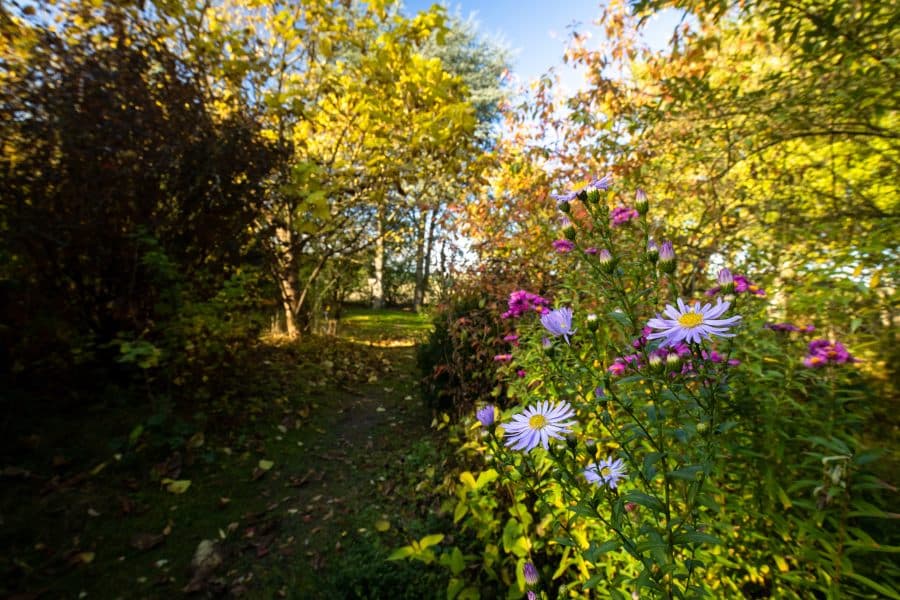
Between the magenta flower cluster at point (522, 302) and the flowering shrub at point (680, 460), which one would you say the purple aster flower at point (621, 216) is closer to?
the flowering shrub at point (680, 460)

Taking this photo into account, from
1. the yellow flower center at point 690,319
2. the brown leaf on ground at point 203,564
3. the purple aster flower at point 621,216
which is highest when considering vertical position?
the purple aster flower at point 621,216

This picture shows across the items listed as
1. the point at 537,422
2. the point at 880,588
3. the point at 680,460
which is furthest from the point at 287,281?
the point at 880,588

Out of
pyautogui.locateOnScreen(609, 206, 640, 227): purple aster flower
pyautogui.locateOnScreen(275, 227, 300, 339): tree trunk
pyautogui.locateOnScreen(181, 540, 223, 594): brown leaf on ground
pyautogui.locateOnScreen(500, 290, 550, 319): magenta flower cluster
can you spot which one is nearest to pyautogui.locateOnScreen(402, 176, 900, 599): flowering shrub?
pyautogui.locateOnScreen(609, 206, 640, 227): purple aster flower

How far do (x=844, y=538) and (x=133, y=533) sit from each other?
3.07m

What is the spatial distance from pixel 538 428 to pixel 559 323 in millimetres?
255

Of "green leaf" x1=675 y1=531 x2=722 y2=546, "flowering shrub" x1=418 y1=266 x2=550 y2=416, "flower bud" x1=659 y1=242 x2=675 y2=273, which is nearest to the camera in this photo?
"green leaf" x1=675 y1=531 x2=722 y2=546

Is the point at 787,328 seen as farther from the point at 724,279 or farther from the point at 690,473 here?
the point at 690,473

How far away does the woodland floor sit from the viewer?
1.94m

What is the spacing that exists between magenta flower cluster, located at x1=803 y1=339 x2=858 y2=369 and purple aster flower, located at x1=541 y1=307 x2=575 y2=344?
108 cm

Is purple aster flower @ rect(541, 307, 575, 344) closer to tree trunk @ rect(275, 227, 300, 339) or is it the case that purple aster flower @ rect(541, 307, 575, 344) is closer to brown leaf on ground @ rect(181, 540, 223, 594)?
brown leaf on ground @ rect(181, 540, 223, 594)

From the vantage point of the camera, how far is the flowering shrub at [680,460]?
85 centimetres

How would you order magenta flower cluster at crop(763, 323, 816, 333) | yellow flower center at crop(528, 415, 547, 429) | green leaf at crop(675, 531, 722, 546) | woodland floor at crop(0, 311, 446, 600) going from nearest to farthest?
green leaf at crop(675, 531, 722, 546)
yellow flower center at crop(528, 415, 547, 429)
magenta flower cluster at crop(763, 323, 816, 333)
woodland floor at crop(0, 311, 446, 600)

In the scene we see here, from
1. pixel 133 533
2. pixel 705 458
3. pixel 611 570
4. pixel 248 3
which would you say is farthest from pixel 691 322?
pixel 248 3

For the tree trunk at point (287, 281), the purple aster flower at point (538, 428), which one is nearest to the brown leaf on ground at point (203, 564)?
the purple aster flower at point (538, 428)
